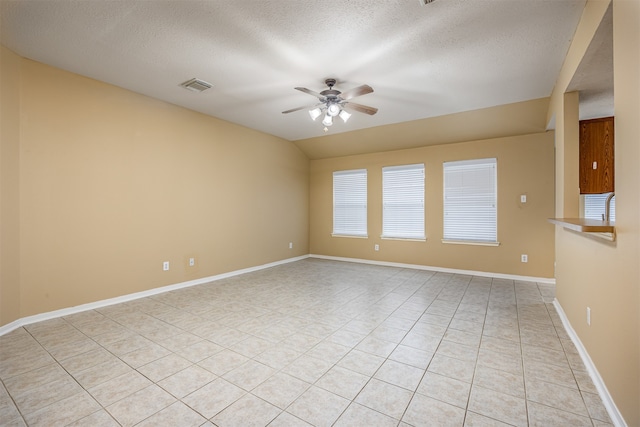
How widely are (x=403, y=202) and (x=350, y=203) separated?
1.29 metres

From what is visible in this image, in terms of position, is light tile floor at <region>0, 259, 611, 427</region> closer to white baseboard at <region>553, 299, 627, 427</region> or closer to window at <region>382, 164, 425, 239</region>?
white baseboard at <region>553, 299, 627, 427</region>

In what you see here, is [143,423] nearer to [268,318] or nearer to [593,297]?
[268,318]

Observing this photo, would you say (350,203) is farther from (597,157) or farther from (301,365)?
(301,365)

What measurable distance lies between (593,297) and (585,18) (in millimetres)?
2148

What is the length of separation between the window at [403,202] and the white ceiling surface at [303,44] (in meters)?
2.07

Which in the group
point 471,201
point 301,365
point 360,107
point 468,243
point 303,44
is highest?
point 303,44

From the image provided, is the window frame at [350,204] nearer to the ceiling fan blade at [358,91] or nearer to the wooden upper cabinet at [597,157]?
the ceiling fan blade at [358,91]

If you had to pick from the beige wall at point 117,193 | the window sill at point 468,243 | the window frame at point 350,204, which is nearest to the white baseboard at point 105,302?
the beige wall at point 117,193

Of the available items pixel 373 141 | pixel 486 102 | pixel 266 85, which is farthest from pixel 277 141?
pixel 486 102

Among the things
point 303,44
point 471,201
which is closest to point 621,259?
point 303,44

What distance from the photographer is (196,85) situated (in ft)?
11.8

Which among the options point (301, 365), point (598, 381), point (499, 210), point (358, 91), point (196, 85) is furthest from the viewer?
point (499, 210)

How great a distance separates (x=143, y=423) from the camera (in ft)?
5.27

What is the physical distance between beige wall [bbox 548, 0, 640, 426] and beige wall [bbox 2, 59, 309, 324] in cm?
475
